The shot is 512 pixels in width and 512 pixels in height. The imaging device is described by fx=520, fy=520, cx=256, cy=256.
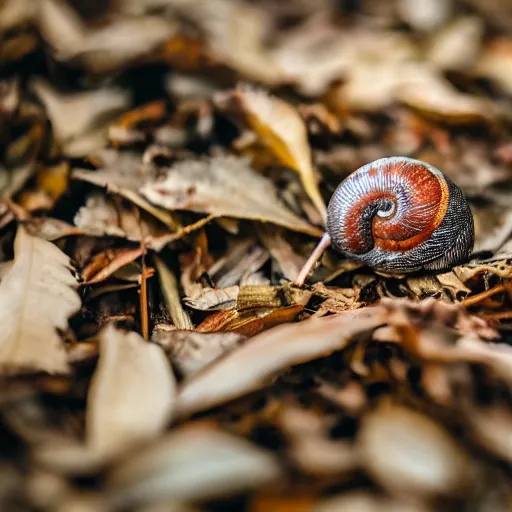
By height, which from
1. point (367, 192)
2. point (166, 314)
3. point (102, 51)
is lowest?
point (166, 314)

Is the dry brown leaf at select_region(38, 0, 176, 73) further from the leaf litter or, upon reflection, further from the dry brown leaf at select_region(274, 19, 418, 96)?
the dry brown leaf at select_region(274, 19, 418, 96)

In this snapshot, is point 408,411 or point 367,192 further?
point 367,192

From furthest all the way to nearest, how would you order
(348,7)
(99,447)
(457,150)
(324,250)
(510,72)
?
(348,7), (510,72), (457,150), (324,250), (99,447)

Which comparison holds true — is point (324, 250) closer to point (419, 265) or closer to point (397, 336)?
point (419, 265)

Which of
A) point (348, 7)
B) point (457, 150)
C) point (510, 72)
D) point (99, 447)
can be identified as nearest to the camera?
point (99, 447)

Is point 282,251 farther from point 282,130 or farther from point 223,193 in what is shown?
point 282,130

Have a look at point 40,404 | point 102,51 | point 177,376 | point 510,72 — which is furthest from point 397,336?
point 510,72

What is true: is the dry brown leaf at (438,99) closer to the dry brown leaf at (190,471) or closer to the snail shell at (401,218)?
the snail shell at (401,218)

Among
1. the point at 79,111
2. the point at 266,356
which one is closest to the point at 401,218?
the point at 266,356

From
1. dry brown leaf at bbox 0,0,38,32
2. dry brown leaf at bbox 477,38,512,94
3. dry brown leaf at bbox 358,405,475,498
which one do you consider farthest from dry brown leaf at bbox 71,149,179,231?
dry brown leaf at bbox 477,38,512,94
